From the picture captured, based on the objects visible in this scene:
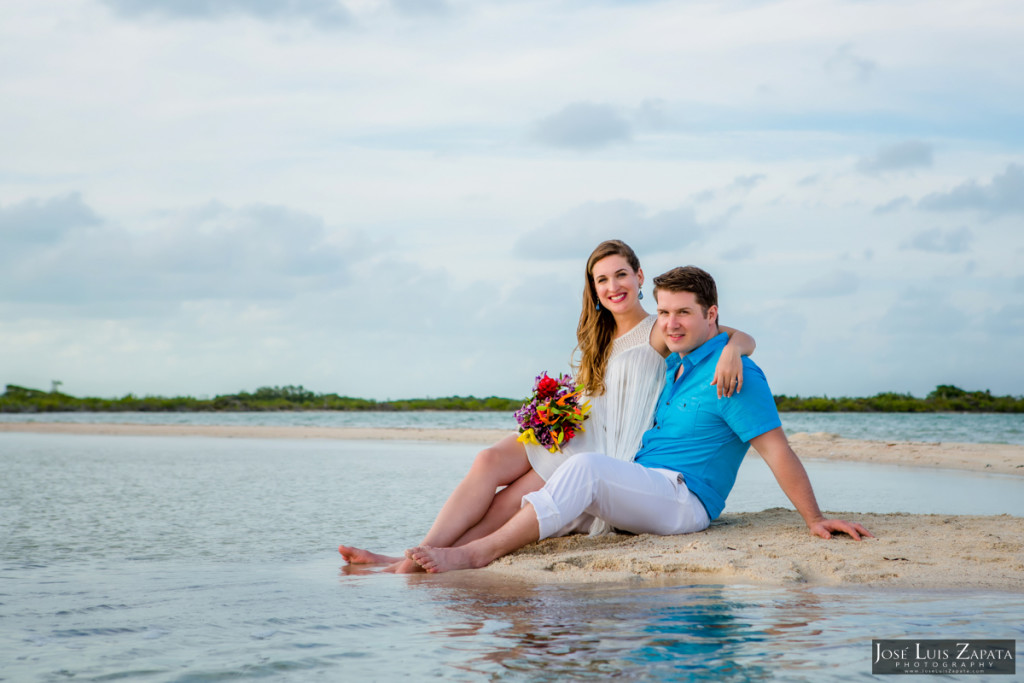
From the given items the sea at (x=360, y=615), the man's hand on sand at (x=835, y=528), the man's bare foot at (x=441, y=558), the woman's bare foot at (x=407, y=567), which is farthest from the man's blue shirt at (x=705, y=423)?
the woman's bare foot at (x=407, y=567)

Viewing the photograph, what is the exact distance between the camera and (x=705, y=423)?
4.48 metres

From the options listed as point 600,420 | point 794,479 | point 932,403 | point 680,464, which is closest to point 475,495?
point 600,420

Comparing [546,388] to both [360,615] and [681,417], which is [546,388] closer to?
[681,417]

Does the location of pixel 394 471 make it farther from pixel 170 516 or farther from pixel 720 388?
pixel 720 388

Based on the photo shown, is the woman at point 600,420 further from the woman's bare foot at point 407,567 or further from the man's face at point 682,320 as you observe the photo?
the man's face at point 682,320

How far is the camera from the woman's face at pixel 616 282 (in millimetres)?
4852

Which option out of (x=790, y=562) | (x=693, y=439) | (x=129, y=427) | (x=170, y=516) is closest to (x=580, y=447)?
(x=693, y=439)

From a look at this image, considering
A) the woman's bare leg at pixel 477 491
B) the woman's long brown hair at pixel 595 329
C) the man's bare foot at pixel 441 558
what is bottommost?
the man's bare foot at pixel 441 558

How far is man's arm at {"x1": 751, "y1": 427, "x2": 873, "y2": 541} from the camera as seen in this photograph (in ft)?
14.1

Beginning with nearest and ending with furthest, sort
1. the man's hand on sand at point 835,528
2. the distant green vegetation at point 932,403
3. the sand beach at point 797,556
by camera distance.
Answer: the sand beach at point 797,556 < the man's hand on sand at point 835,528 < the distant green vegetation at point 932,403

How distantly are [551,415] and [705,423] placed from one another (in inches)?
32.6

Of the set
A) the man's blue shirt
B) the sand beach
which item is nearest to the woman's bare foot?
the sand beach

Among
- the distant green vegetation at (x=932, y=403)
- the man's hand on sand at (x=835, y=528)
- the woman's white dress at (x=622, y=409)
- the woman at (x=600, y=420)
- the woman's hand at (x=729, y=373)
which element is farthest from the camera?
the distant green vegetation at (x=932, y=403)

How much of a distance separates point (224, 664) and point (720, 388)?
2.65 meters
